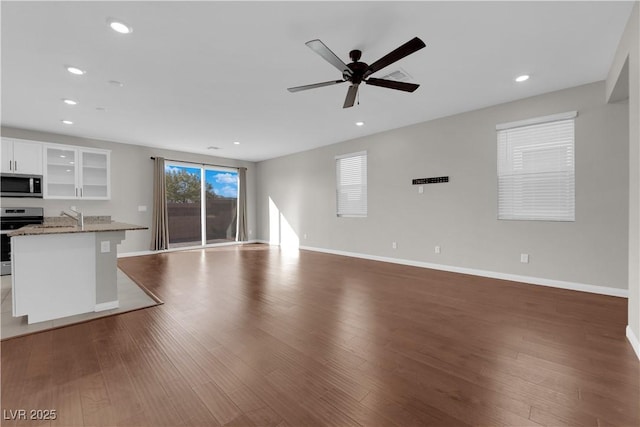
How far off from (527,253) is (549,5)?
10.5 ft

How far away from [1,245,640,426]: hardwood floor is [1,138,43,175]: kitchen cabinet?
4266 mm

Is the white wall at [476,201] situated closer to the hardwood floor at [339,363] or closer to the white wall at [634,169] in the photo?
the hardwood floor at [339,363]

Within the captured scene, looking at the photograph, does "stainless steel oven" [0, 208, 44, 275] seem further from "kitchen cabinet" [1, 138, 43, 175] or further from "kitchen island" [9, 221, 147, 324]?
"kitchen island" [9, 221, 147, 324]

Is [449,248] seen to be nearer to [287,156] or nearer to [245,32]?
[245,32]

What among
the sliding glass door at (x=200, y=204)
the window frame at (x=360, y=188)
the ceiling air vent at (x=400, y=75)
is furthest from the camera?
the sliding glass door at (x=200, y=204)

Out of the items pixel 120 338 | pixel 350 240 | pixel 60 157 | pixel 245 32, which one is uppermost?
pixel 245 32

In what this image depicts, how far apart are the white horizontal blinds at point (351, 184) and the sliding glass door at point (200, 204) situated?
3795 millimetres

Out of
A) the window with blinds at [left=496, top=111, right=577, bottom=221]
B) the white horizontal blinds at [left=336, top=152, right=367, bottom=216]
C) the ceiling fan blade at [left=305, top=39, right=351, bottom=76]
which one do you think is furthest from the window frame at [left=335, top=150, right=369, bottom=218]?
the ceiling fan blade at [left=305, top=39, right=351, bottom=76]

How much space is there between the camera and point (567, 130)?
3746mm

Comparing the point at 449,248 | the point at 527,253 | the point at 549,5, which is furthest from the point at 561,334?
the point at 549,5

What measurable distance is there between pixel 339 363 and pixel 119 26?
3332mm

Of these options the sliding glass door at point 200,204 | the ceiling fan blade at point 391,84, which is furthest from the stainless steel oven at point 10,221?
the ceiling fan blade at point 391,84

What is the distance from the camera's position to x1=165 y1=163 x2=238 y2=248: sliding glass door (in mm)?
7469

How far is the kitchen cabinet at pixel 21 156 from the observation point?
4.82 m
